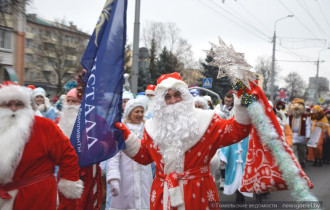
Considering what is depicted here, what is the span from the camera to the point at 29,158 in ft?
9.57

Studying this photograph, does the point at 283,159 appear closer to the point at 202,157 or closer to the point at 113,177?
the point at 202,157

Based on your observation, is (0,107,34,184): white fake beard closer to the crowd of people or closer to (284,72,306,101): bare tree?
the crowd of people

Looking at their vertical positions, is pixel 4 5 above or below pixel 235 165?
above

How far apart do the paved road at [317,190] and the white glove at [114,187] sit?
3.43 meters

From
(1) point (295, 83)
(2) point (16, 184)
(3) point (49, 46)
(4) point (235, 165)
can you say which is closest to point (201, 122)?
(2) point (16, 184)

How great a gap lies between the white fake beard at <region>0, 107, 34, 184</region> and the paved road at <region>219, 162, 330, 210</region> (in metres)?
4.78

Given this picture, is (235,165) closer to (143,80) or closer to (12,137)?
(12,137)

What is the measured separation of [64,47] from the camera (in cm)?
3020

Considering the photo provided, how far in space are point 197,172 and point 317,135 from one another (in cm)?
1008

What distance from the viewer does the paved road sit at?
690 centimetres

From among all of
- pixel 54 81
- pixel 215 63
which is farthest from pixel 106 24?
pixel 54 81

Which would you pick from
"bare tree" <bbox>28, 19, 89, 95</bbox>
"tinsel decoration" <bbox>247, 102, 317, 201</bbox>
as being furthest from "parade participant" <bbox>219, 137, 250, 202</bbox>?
"bare tree" <bbox>28, 19, 89, 95</bbox>

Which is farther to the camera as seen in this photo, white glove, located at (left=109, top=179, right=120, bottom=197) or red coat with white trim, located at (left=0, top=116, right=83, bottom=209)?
white glove, located at (left=109, top=179, right=120, bottom=197)

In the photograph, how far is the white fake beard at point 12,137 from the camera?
9.18 feet
